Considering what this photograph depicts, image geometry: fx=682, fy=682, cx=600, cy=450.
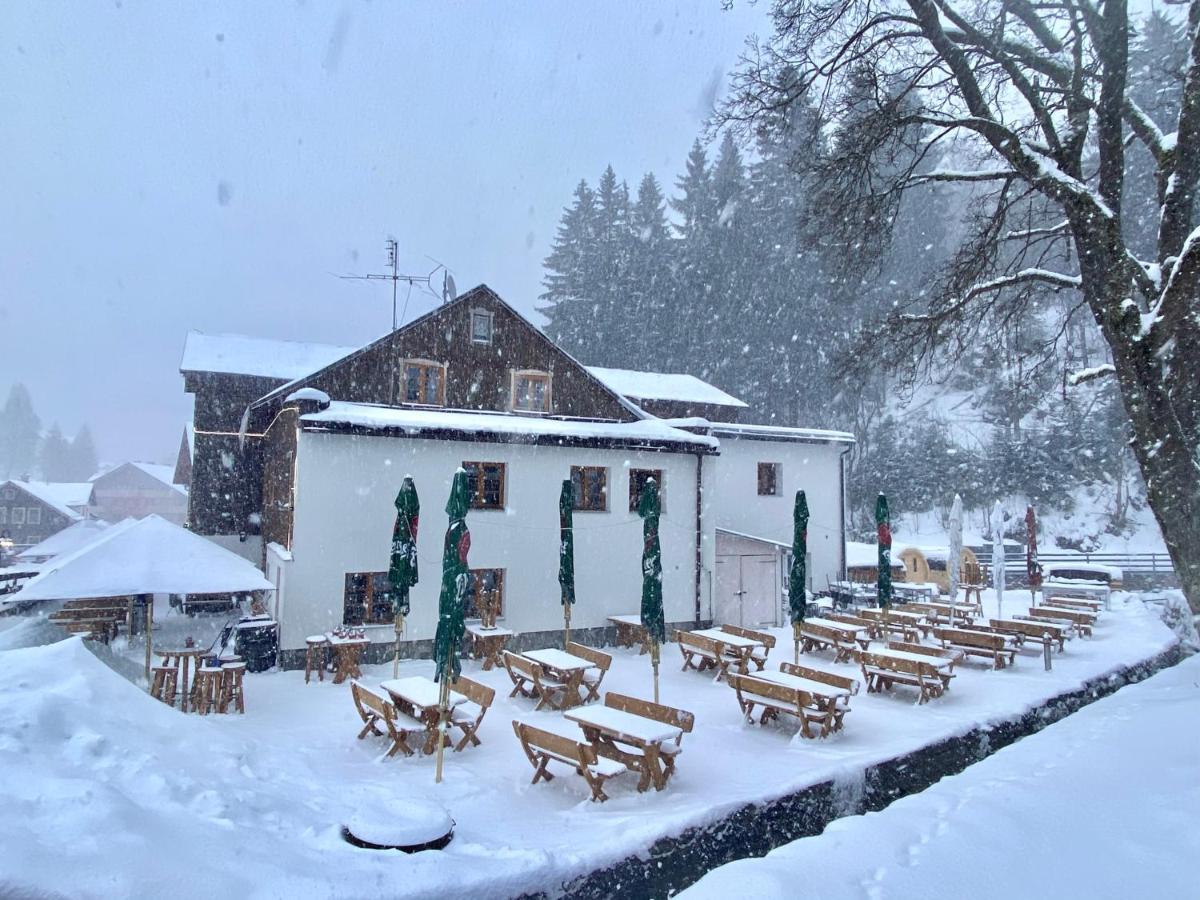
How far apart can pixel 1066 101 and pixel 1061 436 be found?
35.3 m

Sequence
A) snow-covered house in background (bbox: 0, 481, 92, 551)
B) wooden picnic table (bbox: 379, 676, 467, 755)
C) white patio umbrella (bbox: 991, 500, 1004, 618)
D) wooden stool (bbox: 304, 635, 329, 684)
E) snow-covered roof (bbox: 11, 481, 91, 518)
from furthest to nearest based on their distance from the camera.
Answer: snow-covered roof (bbox: 11, 481, 91, 518)
snow-covered house in background (bbox: 0, 481, 92, 551)
white patio umbrella (bbox: 991, 500, 1004, 618)
wooden stool (bbox: 304, 635, 329, 684)
wooden picnic table (bbox: 379, 676, 467, 755)

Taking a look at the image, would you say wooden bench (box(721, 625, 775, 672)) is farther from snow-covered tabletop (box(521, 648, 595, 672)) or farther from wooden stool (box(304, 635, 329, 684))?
wooden stool (box(304, 635, 329, 684))

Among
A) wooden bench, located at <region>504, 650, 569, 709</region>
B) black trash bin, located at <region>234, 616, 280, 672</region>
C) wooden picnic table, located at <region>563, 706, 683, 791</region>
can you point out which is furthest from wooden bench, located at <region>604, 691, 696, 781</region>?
black trash bin, located at <region>234, 616, 280, 672</region>

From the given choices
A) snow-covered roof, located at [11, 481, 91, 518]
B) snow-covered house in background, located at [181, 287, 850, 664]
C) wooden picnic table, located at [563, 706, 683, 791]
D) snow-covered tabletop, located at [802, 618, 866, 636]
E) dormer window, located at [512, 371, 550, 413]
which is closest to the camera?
wooden picnic table, located at [563, 706, 683, 791]

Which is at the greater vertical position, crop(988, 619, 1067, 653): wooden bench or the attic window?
the attic window

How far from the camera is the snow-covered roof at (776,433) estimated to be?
898 inches

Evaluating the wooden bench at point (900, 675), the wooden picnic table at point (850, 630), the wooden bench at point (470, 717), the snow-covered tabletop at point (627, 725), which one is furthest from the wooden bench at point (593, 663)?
the wooden picnic table at point (850, 630)

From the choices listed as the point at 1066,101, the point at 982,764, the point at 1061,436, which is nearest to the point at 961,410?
the point at 1061,436

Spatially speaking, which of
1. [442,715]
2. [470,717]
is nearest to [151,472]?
[470,717]

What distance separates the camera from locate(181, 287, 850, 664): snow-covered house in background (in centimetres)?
1423

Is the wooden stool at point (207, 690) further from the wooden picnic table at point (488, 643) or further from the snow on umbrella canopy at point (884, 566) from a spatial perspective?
the snow on umbrella canopy at point (884, 566)

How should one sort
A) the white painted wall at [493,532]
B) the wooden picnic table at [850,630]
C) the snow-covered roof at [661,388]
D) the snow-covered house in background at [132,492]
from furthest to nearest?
the snow-covered house in background at [132,492]
the snow-covered roof at [661,388]
the wooden picnic table at [850,630]
the white painted wall at [493,532]

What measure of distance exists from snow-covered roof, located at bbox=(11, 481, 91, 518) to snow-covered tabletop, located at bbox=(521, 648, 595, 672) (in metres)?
60.3

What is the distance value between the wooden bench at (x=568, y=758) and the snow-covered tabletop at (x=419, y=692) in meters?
1.47
